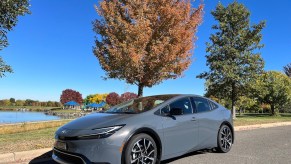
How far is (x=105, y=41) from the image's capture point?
1370 centimetres

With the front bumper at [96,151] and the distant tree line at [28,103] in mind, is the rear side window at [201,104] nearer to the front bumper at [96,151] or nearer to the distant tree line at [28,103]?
the front bumper at [96,151]

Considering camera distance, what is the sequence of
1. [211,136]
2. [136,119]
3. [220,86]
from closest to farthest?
1. [136,119]
2. [211,136]
3. [220,86]

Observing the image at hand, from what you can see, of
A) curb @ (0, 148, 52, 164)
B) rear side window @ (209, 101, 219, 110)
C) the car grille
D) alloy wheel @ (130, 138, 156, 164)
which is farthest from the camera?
rear side window @ (209, 101, 219, 110)

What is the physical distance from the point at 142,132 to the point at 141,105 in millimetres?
981

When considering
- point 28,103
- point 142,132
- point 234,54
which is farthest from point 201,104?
point 28,103

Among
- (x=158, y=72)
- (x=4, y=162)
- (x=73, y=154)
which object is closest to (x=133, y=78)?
(x=158, y=72)

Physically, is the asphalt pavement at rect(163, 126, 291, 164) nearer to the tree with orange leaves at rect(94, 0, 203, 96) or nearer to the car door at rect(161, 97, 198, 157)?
the car door at rect(161, 97, 198, 157)

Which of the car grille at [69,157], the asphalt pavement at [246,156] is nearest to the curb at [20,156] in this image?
the asphalt pavement at [246,156]

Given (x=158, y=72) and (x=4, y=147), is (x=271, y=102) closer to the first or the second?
(x=158, y=72)

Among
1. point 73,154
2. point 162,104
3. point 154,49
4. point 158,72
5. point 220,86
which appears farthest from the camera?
point 220,86

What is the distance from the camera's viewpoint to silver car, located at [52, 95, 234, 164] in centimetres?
501

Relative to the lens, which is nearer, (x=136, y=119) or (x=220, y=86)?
(x=136, y=119)

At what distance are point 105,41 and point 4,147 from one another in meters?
7.32

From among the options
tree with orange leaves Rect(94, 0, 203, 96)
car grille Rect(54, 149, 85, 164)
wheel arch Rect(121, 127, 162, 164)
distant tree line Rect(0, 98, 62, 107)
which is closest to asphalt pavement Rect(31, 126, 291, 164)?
wheel arch Rect(121, 127, 162, 164)
